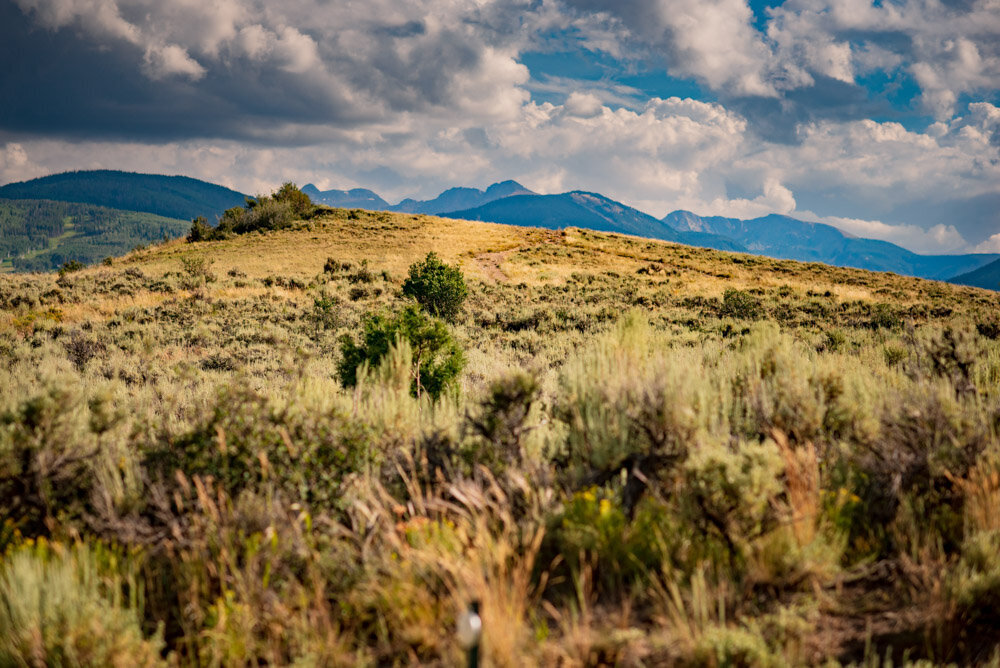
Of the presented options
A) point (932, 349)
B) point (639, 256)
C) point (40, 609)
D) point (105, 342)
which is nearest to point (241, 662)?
point (40, 609)

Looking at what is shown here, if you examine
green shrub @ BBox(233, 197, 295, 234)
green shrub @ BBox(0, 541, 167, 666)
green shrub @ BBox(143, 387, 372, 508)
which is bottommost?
green shrub @ BBox(0, 541, 167, 666)

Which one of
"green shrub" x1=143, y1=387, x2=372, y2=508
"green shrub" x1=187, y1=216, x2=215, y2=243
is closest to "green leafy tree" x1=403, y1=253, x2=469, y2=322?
"green shrub" x1=143, y1=387, x2=372, y2=508

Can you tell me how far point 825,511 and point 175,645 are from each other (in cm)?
412

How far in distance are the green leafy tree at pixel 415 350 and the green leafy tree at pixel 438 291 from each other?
43.4ft

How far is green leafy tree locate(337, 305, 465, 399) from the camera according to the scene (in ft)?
26.6

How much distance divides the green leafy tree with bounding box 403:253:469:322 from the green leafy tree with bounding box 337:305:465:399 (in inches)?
521

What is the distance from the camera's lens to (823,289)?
35.3 meters

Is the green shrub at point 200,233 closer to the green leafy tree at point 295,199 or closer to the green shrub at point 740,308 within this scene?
the green leafy tree at point 295,199

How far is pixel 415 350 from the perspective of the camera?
342 inches

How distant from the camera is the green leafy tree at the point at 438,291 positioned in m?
22.8

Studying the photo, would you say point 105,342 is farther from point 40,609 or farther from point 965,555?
point 965,555

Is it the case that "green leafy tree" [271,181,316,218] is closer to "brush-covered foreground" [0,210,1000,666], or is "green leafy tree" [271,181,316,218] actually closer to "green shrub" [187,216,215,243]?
"green shrub" [187,216,215,243]

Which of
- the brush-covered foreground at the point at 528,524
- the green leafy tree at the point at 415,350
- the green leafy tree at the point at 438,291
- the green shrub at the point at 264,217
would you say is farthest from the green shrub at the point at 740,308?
the green shrub at the point at 264,217

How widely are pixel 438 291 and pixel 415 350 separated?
47.1ft
